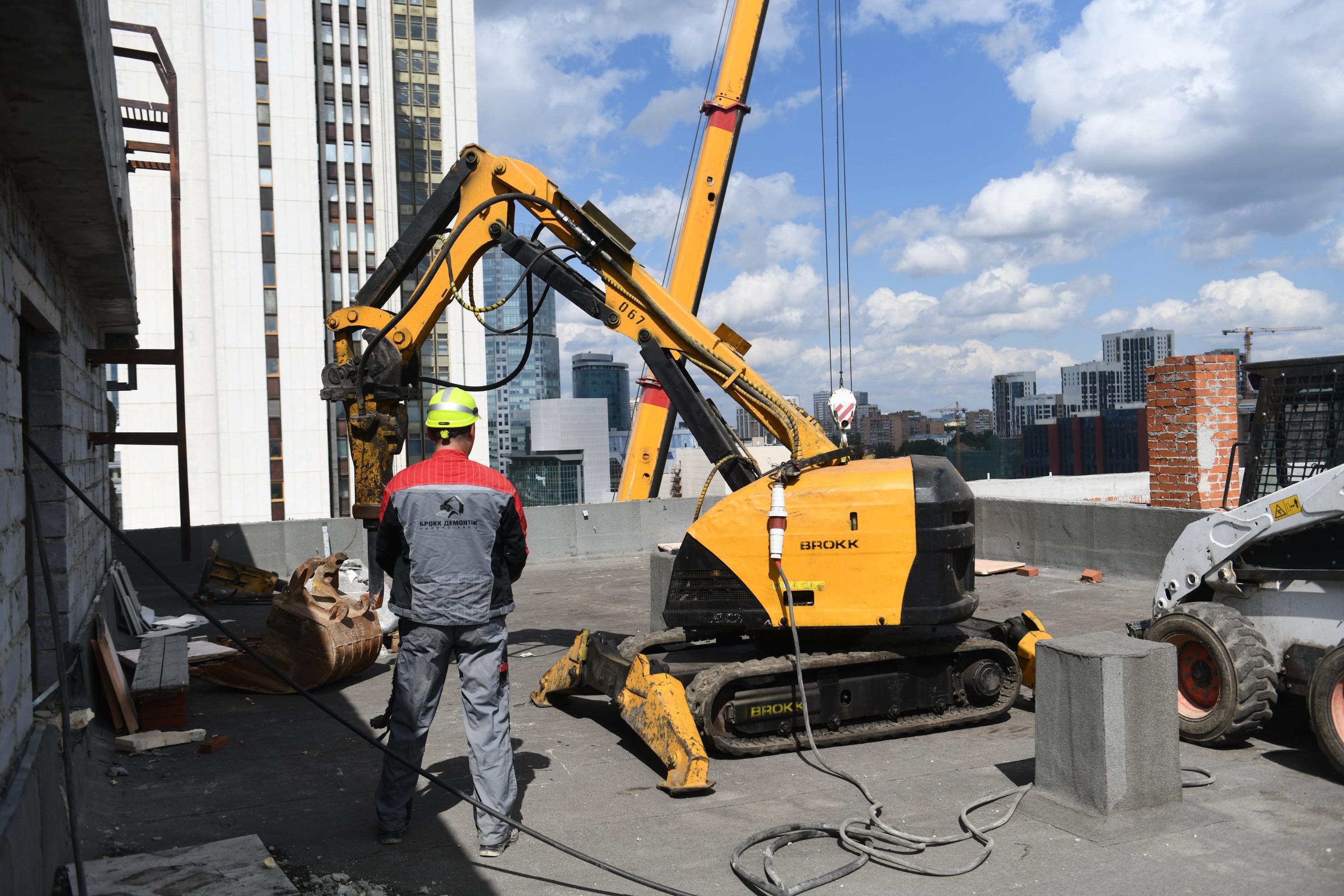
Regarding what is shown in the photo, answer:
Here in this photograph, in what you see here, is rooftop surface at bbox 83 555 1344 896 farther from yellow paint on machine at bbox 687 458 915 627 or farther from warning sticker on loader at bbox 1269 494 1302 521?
warning sticker on loader at bbox 1269 494 1302 521

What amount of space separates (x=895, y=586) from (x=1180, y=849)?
238 centimetres

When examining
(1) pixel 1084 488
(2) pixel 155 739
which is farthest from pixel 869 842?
(1) pixel 1084 488

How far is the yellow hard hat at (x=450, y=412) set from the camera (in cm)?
549

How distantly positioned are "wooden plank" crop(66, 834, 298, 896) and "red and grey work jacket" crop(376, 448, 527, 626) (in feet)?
4.22

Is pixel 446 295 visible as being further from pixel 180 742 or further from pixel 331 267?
pixel 331 267

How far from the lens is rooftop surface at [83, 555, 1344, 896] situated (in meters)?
4.83

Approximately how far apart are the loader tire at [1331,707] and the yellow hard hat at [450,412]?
4916 mm

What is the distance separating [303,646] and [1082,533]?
10018 mm

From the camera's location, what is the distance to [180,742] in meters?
7.22

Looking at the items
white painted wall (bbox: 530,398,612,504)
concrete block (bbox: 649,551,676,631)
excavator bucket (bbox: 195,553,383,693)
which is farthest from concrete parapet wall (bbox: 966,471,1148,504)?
white painted wall (bbox: 530,398,612,504)

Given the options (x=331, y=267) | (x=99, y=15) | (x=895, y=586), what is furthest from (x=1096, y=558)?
(x=331, y=267)

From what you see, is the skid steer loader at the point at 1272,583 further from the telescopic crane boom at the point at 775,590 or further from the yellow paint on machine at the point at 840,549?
the yellow paint on machine at the point at 840,549

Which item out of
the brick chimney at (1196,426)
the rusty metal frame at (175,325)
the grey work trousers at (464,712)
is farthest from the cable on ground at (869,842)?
the brick chimney at (1196,426)

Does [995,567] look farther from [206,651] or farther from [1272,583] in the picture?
[206,651]
